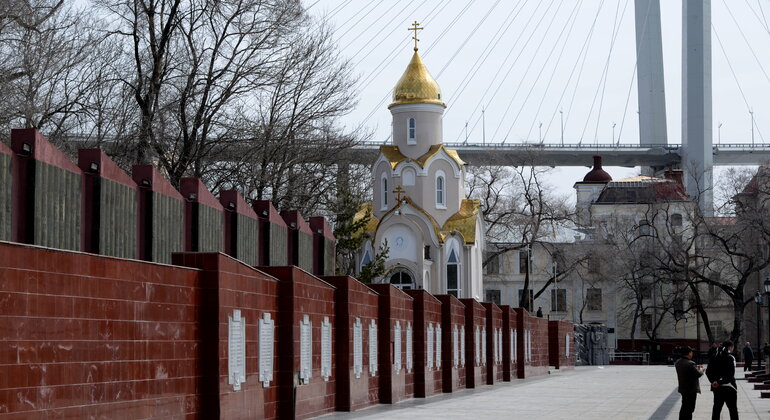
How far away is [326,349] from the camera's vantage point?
2247cm

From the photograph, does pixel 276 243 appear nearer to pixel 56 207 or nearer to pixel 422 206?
pixel 56 207

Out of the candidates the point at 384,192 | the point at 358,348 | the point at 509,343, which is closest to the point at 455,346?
the point at 509,343

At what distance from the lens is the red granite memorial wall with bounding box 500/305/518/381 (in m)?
41.5

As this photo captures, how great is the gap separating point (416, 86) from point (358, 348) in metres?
36.3

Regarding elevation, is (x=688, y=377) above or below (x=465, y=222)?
below

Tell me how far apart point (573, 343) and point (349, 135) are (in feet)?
68.2

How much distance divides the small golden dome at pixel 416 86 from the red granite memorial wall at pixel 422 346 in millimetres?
29361

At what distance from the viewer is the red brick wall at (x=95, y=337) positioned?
12867mm

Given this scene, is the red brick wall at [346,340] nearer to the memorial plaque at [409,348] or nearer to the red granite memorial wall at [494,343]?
the memorial plaque at [409,348]

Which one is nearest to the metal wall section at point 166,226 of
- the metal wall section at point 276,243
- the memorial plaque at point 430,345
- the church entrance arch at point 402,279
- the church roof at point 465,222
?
the metal wall section at point 276,243

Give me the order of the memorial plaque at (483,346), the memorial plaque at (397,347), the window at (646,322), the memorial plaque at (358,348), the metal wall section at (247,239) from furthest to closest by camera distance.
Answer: the window at (646,322)
the memorial plaque at (483,346)
the metal wall section at (247,239)
the memorial plaque at (397,347)
the memorial plaque at (358,348)

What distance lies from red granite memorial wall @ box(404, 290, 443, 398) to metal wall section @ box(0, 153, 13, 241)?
42.4 feet

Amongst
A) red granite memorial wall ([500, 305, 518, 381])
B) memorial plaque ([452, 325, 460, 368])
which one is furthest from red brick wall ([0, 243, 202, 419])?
red granite memorial wall ([500, 305, 518, 381])

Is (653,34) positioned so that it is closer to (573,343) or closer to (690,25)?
(690,25)
